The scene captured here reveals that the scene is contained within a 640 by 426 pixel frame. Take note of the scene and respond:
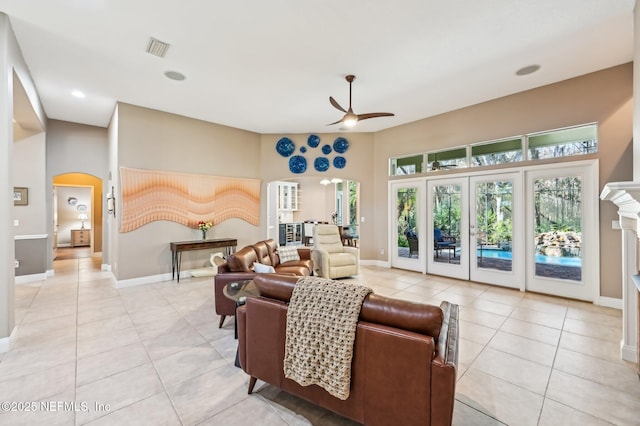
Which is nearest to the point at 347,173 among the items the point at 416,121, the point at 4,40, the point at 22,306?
the point at 416,121

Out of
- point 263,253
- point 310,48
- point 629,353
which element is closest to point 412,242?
point 263,253

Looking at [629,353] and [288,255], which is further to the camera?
[288,255]

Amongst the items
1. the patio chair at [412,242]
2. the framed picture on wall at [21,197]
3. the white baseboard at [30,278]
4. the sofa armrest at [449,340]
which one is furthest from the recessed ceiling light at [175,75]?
the patio chair at [412,242]

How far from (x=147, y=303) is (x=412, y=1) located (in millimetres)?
4992

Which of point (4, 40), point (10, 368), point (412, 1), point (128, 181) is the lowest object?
point (10, 368)

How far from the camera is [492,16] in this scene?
281 cm

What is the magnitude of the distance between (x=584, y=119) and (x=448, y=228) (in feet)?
8.58

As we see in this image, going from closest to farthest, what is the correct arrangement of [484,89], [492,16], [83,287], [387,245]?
[492,16], [484,89], [83,287], [387,245]

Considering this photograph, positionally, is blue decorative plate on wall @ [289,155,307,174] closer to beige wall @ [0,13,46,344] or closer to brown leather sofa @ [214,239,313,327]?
brown leather sofa @ [214,239,313,327]

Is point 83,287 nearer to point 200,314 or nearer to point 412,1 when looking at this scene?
point 200,314

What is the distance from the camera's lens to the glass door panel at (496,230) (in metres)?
4.71

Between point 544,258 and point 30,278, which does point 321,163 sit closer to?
point 544,258

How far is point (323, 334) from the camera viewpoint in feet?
5.41

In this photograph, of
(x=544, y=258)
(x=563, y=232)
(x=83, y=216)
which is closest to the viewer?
(x=563, y=232)
